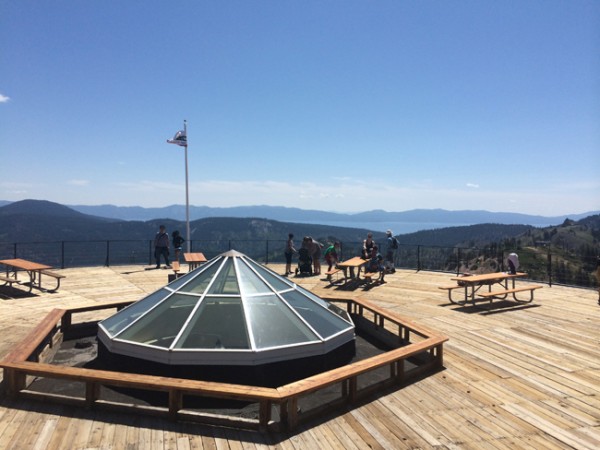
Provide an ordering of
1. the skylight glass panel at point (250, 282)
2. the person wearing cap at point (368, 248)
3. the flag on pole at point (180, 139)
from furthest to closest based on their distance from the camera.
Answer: the flag on pole at point (180, 139)
the person wearing cap at point (368, 248)
the skylight glass panel at point (250, 282)

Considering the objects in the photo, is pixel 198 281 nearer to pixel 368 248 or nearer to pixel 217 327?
pixel 217 327

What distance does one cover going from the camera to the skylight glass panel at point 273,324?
5324 millimetres

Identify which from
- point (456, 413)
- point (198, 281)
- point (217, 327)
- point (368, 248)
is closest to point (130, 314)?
point (198, 281)

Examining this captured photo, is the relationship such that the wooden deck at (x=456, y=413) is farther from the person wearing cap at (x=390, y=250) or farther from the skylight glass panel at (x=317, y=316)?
the person wearing cap at (x=390, y=250)

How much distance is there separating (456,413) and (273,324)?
2.49 meters

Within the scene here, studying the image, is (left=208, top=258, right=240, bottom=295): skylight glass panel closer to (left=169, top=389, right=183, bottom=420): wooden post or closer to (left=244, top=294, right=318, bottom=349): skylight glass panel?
(left=244, top=294, right=318, bottom=349): skylight glass panel

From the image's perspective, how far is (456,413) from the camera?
14.8ft

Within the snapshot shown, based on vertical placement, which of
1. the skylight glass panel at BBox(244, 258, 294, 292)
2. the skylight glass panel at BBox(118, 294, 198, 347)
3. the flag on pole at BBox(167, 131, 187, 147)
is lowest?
the skylight glass panel at BBox(118, 294, 198, 347)

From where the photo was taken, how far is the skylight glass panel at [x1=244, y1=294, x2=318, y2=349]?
5324mm

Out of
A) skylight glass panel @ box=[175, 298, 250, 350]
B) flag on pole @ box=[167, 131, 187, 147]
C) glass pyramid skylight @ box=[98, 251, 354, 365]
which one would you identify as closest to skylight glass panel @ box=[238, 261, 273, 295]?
glass pyramid skylight @ box=[98, 251, 354, 365]

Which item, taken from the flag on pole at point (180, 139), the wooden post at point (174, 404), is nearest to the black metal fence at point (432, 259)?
the flag on pole at point (180, 139)

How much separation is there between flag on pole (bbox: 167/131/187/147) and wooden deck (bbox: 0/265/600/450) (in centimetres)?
1401

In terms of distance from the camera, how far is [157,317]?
230 inches

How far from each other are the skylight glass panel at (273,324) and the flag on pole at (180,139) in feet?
54.7
